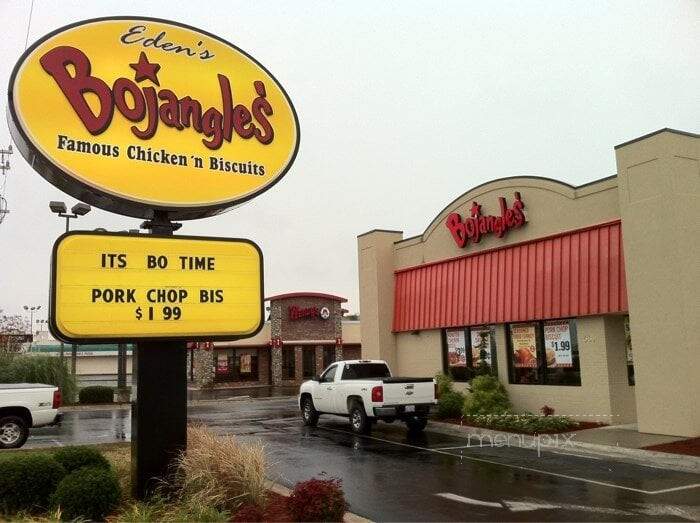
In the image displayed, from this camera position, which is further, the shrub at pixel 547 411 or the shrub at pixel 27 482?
the shrub at pixel 547 411

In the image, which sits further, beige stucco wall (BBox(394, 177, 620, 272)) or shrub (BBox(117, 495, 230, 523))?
beige stucco wall (BBox(394, 177, 620, 272))

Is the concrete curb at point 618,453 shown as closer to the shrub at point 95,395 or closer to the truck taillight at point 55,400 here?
the truck taillight at point 55,400

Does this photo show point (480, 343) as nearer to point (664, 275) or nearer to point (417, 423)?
point (417, 423)

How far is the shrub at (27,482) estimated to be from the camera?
301 inches

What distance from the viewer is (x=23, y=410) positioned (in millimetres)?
15219

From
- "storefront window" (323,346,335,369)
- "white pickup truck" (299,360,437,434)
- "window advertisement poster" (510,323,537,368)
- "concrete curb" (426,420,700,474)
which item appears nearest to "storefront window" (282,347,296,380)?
"storefront window" (323,346,335,369)

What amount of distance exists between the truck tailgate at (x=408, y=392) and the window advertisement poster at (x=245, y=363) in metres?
30.7

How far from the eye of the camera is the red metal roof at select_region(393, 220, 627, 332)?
16.4m

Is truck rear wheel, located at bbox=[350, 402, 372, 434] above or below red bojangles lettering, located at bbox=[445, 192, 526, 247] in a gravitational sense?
below

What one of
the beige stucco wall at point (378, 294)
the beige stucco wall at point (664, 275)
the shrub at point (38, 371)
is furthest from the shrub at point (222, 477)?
the shrub at point (38, 371)

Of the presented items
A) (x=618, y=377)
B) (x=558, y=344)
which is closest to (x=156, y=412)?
(x=618, y=377)

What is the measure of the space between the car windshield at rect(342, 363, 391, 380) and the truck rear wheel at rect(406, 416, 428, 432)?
1616mm

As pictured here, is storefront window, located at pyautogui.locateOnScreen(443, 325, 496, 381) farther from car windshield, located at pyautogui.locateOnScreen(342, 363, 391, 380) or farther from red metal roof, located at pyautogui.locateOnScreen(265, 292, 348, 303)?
red metal roof, located at pyautogui.locateOnScreen(265, 292, 348, 303)

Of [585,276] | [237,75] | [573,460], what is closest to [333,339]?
[585,276]
